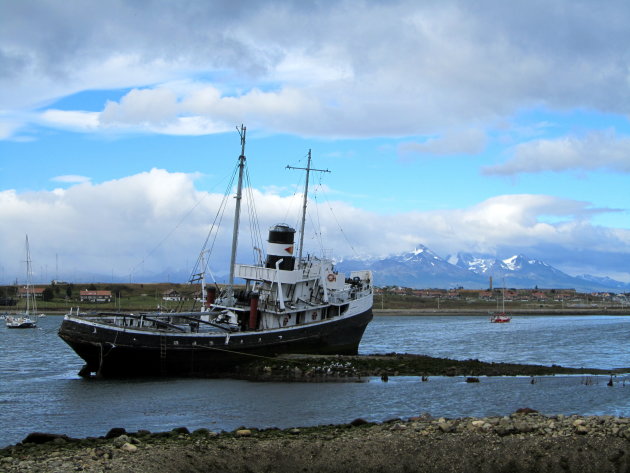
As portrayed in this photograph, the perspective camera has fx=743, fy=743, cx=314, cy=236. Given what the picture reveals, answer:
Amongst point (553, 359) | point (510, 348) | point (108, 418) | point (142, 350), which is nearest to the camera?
point (108, 418)

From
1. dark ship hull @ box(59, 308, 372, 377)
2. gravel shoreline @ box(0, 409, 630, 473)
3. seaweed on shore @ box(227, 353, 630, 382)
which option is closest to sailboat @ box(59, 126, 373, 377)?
dark ship hull @ box(59, 308, 372, 377)

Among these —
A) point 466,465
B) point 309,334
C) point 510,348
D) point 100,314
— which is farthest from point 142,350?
point 510,348

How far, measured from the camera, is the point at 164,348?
128ft

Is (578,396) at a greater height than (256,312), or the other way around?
(256,312)

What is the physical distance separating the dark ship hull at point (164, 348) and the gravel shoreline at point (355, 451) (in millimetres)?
18104

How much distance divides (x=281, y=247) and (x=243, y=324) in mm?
5268

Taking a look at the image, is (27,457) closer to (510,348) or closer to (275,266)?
(275,266)

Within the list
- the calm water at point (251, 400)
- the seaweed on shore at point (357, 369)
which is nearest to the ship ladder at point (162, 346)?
the calm water at point (251, 400)

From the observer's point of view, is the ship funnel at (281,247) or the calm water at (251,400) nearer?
the calm water at (251,400)

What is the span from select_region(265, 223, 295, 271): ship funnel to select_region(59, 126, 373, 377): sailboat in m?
0.06

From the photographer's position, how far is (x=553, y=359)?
5388cm

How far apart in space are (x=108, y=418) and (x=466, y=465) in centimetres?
1505

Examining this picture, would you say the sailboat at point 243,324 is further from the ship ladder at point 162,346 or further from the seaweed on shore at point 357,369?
the seaweed on shore at point 357,369

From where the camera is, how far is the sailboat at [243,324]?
126 feet
